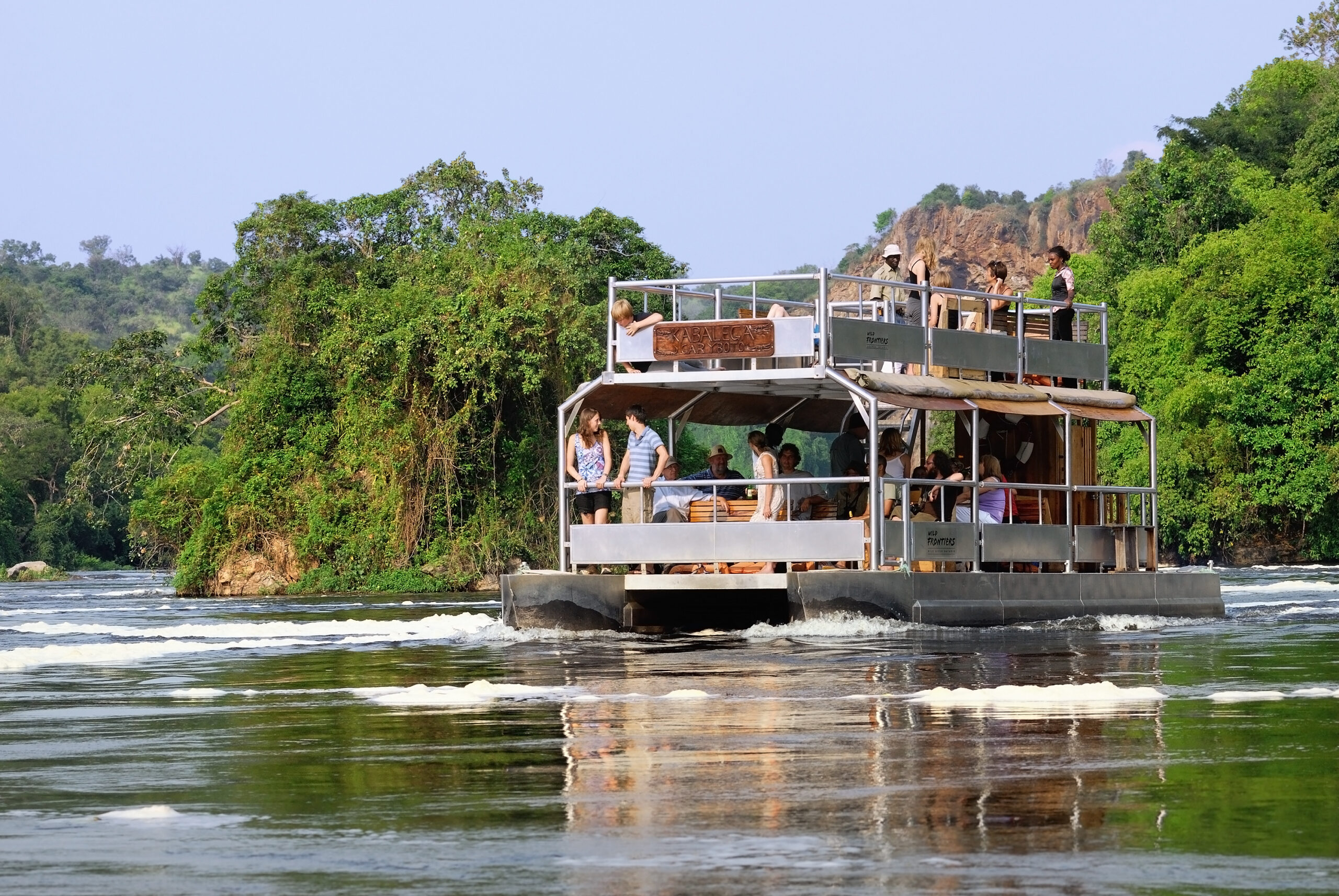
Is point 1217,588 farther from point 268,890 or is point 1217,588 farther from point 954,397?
point 268,890

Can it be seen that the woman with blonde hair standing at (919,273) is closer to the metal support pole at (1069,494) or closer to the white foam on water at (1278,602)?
the metal support pole at (1069,494)

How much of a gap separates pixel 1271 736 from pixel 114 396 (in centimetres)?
5429

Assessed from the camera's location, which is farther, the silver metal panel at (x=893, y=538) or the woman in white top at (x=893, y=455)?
the woman in white top at (x=893, y=455)

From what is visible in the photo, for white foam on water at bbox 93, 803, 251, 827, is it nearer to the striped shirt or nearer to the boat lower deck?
the boat lower deck

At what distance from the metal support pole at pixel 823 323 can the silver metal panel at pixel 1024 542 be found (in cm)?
269

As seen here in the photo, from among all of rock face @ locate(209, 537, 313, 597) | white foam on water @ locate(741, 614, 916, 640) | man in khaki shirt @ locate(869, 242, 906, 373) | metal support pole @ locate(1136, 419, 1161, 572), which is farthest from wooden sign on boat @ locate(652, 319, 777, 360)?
rock face @ locate(209, 537, 313, 597)

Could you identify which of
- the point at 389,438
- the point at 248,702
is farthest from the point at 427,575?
the point at 248,702

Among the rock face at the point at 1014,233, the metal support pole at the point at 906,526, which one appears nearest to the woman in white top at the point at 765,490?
the metal support pole at the point at 906,526

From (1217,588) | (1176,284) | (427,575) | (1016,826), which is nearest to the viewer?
(1016,826)

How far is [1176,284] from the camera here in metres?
62.8

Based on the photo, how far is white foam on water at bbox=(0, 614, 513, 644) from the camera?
22.6m

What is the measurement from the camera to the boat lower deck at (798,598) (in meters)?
19.6

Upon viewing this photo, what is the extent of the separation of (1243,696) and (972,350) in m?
11.1

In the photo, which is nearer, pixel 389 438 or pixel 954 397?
pixel 954 397
